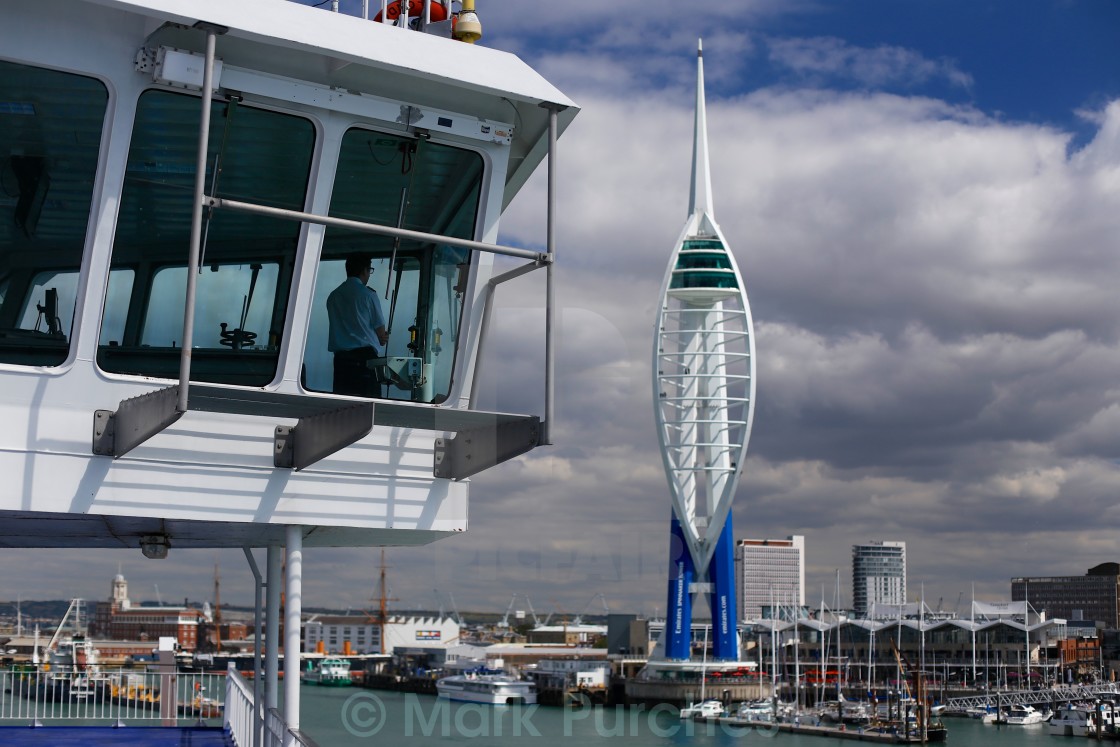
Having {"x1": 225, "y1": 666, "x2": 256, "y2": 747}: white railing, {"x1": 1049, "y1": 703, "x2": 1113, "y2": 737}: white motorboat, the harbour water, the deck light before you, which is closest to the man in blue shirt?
the deck light

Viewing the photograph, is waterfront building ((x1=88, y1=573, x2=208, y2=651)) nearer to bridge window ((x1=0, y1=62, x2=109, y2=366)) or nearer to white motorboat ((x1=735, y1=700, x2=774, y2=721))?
white motorboat ((x1=735, y1=700, x2=774, y2=721))

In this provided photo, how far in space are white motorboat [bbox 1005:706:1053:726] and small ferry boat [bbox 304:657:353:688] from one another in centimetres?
5595

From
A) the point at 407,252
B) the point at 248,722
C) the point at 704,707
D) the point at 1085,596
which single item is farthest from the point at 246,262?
the point at 1085,596

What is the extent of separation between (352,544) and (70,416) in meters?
2.23

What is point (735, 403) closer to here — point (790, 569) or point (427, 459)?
point (427, 459)

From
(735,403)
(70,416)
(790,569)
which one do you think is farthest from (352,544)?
(790,569)

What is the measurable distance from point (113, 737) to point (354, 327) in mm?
4773

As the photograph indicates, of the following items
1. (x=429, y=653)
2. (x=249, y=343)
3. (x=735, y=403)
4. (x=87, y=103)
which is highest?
(x=735, y=403)

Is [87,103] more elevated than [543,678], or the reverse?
[87,103]

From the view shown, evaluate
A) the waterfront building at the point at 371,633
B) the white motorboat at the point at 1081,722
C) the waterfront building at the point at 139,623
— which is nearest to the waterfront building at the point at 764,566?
the waterfront building at the point at 371,633

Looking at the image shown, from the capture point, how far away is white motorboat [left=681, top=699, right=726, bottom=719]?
69125 millimetres

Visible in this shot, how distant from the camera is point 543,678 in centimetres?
8456

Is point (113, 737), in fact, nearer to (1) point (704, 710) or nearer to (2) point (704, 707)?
(1) point (704, 710)

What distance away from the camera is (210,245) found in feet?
19.3
